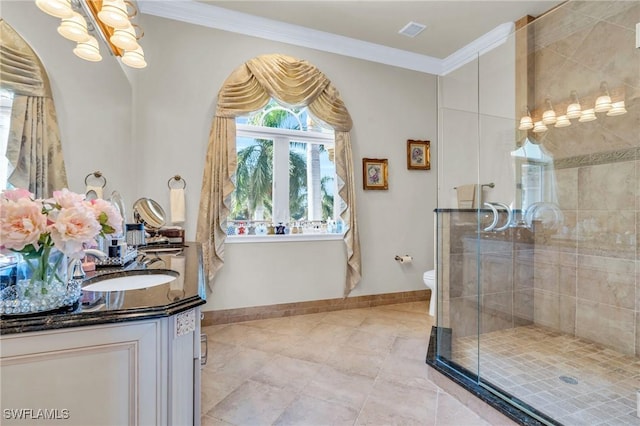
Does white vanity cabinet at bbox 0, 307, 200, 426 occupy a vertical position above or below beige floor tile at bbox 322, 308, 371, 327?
above

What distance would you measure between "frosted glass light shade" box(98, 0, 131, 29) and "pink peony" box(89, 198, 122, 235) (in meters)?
1.21

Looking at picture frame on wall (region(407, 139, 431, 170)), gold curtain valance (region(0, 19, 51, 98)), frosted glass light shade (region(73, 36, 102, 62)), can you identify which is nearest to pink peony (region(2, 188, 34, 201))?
gold curtain valance (region(0, 19, 51, 98))

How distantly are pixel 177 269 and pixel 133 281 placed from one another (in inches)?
7.2

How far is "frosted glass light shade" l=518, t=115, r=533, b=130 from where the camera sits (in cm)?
290

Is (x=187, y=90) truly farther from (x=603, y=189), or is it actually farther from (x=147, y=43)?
(x=603, y=189)

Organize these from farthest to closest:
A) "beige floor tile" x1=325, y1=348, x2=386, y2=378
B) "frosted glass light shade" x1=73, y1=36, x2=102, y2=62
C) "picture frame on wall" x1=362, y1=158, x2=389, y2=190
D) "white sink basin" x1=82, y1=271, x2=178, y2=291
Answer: "picture frame on wall" x1=362, y1=158, x2=389, y2=190 < "beige floor tile" x1=325, y1=348, x2=386, y2=378 < "frosted glass light shade" x1=73, y1=36, x2=102, y2=62 < "white sink basin" x1=82, y1=271, x2=178, y2=291

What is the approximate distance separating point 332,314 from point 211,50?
2796 millimetres

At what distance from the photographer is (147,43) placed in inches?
109

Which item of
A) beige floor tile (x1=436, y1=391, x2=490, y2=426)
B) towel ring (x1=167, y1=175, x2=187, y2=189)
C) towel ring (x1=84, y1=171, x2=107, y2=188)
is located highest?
towel ring (x1=167, y1=175, x2=187, y2=189)

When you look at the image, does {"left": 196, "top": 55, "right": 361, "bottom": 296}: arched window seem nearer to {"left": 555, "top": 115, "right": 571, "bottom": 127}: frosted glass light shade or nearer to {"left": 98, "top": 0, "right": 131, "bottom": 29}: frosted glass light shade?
{"left": 98, "top": 0, "right": 131, "bottom": 29}: frosted glass light shade

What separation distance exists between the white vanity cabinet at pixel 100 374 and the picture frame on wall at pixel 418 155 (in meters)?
3.33

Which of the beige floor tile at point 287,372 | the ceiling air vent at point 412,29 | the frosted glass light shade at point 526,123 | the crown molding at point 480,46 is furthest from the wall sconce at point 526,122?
the beige floor tile at point 287,372

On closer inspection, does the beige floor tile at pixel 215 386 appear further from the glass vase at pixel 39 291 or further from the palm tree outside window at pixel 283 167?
the palm tree outside window at pixel 283 167

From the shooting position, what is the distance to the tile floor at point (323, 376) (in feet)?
5.56
